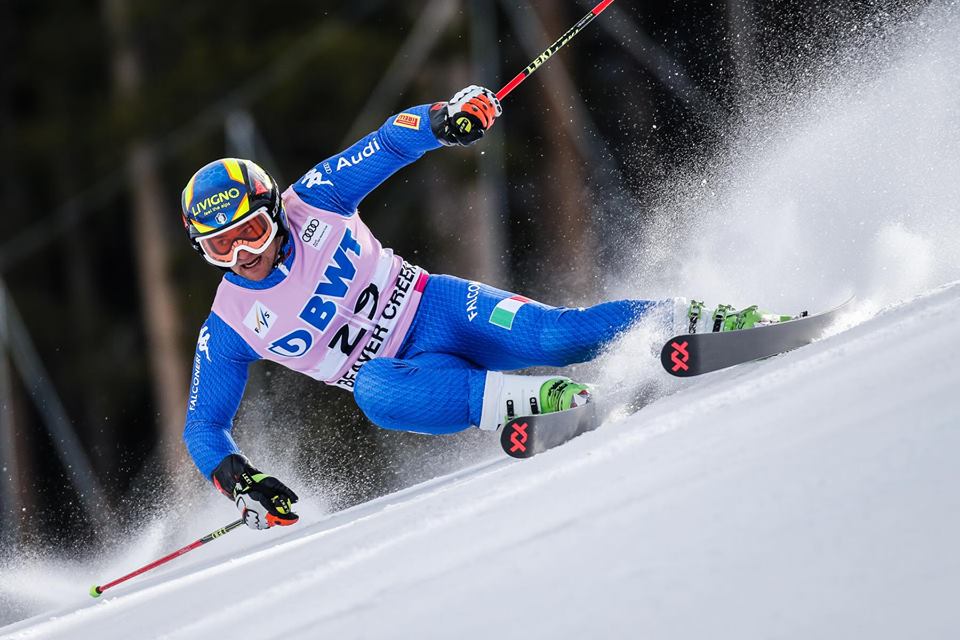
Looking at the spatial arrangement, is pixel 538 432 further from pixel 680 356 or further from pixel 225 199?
pixel 225 199

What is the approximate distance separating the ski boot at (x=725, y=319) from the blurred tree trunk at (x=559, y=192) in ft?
18.9

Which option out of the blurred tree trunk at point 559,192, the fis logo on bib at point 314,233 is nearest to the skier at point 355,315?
the fis logo on bib at point 314,233

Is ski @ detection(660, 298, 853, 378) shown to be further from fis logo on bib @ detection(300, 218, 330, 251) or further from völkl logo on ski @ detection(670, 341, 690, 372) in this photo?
fis logo on bib @ detection(300, 218, 330, 251)

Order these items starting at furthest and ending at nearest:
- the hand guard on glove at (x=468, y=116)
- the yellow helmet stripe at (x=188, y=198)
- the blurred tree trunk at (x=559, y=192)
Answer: the blurred tree trunk at (x=559, y=192) < the yellow helmet stripe at (x=188, y=198) < the hand guard on glove at (x=468, y=116)

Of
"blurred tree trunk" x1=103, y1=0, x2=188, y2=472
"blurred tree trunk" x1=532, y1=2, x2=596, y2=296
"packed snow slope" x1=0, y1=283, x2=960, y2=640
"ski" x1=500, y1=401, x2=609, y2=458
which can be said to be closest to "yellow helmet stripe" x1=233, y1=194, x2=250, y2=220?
"ski" x1=500, y1=401, x2=609, y2=458

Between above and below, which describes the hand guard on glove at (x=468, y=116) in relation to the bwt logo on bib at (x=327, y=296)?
above

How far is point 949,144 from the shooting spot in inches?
228

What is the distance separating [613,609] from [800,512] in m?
0.45

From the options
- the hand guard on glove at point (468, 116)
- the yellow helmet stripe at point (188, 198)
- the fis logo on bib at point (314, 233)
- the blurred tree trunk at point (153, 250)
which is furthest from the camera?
the blurred tree trunk at point (153, 250)

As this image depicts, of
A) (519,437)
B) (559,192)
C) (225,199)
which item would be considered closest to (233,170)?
(225,199)

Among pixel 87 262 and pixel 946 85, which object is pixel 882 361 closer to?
pixel 946 85

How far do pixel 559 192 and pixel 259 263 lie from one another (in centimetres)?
768

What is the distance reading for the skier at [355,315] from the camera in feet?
14.9

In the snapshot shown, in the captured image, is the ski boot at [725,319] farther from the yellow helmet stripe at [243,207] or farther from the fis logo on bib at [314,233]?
the yellow helmet stripe at [243,207]
